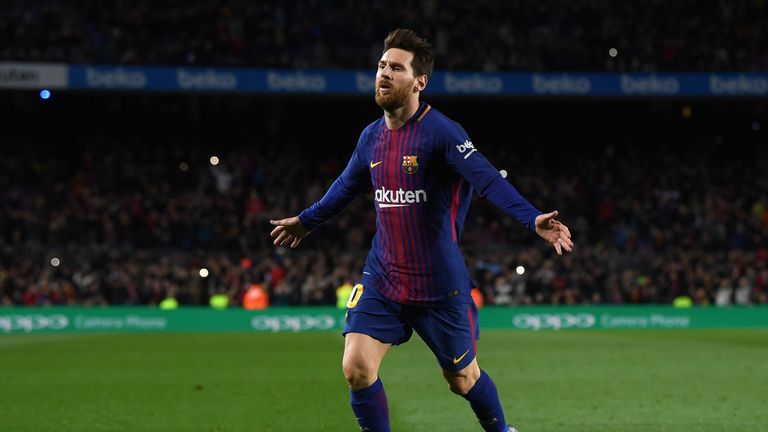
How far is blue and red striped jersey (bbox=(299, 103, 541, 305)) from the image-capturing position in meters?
5.73

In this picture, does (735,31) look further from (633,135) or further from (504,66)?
(504,66)

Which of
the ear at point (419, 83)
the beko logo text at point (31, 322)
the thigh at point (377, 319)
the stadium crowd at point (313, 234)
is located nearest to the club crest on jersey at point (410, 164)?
the ear at point (419, 83)

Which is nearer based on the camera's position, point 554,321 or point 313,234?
point 554,321

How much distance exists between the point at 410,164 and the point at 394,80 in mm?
469

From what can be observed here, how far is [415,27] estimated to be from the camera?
34.2m

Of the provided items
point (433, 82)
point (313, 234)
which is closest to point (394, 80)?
point (313, 234)

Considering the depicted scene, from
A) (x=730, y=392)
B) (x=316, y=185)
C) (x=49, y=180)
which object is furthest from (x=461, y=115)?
(x=730, y=392)

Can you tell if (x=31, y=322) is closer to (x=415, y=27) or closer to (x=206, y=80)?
(x=206, y=80)

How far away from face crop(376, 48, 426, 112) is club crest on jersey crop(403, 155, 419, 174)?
0.95 ft

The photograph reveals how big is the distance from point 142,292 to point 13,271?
333cm

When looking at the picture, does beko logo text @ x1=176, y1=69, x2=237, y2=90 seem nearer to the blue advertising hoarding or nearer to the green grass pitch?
the blue advertising hoarding

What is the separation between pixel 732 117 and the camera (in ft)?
124

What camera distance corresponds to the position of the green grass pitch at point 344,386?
350 inches

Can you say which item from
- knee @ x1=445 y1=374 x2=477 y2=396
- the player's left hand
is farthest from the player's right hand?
the player's left hand
